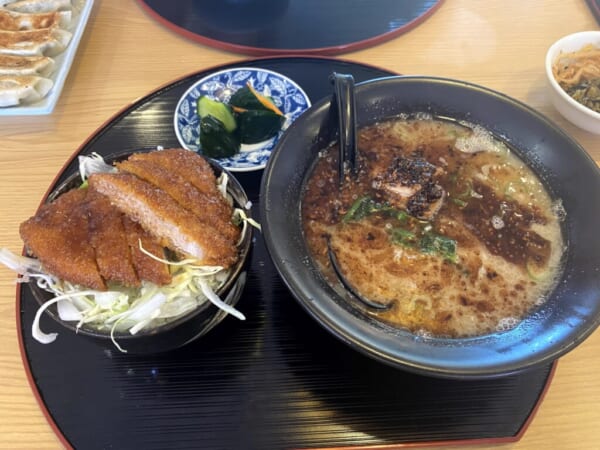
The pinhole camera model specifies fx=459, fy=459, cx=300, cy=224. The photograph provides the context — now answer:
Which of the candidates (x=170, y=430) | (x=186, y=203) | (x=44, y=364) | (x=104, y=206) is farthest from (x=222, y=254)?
(x=44, y=364)

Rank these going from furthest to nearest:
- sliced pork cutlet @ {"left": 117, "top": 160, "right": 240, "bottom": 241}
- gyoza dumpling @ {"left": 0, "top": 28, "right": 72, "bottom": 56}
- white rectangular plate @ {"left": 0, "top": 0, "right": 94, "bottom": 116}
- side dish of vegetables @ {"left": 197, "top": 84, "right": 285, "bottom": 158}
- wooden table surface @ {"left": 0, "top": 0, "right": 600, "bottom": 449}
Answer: gyoza dumpling @ {"left": 0, "top": 28, "right": 72, "bottom": 56}, white rectangular plate @ {"left": 0, "top": 0, "right": 94, "bottom": 116}, side dish of vegetables @ {"left": 197, "top": 84, "right": 285, "bottom": 158}, wooden table surface @ {"left": 0, "top": 0, "right": 600, "bottom": 449}, sliced pork cutlet @ {"left": 117, "top": 160, "right": 240, "bottom": 241}

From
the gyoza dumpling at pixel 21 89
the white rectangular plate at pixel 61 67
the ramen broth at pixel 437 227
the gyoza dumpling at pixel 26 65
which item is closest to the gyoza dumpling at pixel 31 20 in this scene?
the white rectangular plate at pixel 61 67

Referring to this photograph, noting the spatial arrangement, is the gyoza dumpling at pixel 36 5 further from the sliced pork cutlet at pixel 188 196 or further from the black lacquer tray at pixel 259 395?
the black lacquer tray at pixel 259 395

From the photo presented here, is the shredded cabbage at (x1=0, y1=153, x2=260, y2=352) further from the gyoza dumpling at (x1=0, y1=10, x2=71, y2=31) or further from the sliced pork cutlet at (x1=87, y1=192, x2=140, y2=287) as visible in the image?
Answer: the gyoza dumpling at (x1=0, y1=10, x2=71, y2=31)

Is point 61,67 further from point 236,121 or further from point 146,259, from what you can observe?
point 146,259

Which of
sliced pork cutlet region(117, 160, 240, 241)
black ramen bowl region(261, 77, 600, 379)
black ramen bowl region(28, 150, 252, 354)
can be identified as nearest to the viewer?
black ramen bowl region(261, 77, 600, 379)

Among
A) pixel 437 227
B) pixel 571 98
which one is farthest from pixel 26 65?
pixel 571 98

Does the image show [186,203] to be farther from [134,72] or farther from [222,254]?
[134,72]

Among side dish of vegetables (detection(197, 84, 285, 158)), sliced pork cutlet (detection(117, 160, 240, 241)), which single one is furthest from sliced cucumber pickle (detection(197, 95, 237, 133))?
sliced pork cutlet (detection(117, 160, 240, 241))
